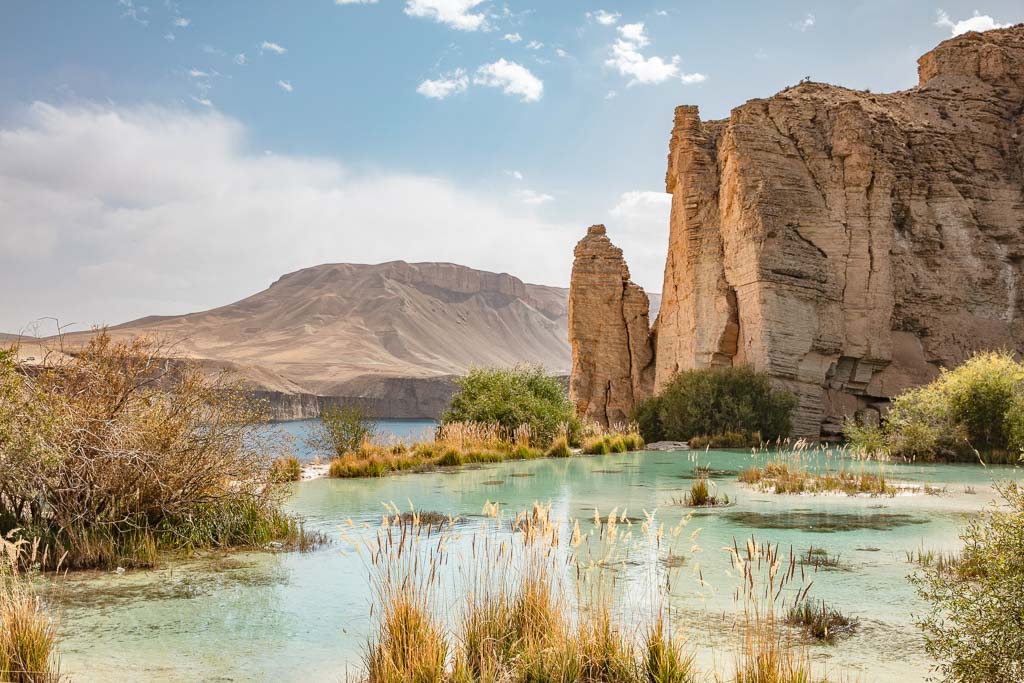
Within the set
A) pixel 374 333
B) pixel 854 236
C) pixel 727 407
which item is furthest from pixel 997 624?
pixel 374 333

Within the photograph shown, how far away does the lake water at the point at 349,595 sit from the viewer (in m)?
5.43

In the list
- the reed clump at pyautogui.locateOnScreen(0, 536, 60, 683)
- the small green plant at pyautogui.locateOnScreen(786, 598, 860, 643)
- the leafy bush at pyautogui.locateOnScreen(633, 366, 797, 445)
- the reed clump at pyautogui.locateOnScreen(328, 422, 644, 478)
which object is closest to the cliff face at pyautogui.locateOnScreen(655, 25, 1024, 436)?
the leafy bush at pyautogui.locateOnScreen(633, 366, 797, 445)

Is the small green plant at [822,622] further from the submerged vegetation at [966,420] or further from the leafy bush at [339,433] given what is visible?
the leafy bush at [339,433]

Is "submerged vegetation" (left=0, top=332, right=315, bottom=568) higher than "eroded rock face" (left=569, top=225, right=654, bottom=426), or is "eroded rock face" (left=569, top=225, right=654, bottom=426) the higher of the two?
"eroded rock face" (left=569, top=225, right=654, bottom=426)

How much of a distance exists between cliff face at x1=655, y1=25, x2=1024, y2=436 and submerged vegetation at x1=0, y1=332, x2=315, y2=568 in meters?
25.0

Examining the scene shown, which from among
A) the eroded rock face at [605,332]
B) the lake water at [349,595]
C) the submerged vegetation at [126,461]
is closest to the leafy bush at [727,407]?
the eroded rock face at [605,332]

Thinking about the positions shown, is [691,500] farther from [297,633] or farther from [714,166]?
[714,166]

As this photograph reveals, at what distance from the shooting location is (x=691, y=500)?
1280cm

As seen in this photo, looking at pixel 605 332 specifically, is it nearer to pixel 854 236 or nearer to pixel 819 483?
pixel 854 236

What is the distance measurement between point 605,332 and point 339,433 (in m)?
20.8

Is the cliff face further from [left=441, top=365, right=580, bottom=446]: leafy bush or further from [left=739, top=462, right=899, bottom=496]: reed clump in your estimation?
[left=739, top=462, right=899, bottom=496]: reed clump

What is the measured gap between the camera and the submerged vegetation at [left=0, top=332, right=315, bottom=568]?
7.97 meters

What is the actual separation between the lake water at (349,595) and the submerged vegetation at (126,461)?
1.85ft

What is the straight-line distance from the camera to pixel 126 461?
833 cm
